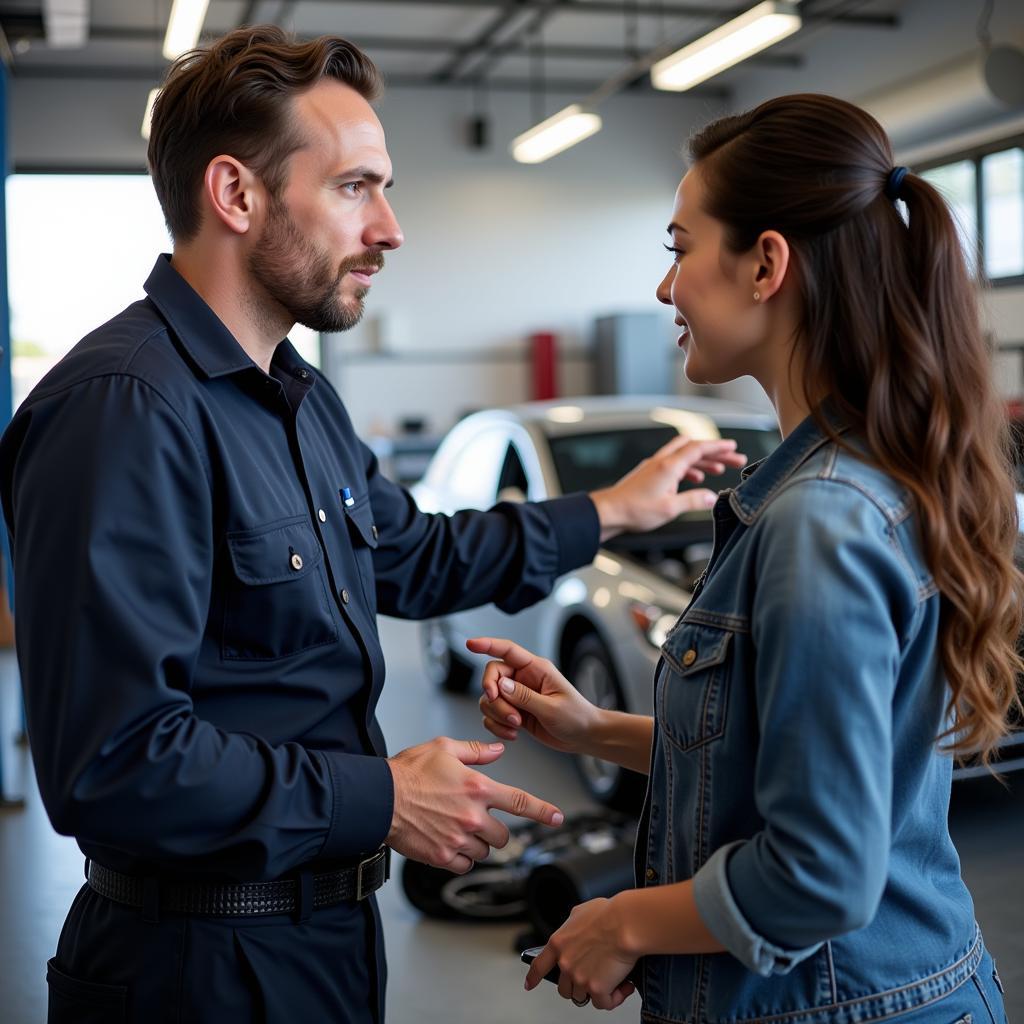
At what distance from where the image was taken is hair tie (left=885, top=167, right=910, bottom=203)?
1.18 metres

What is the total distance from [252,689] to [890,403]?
826 mm

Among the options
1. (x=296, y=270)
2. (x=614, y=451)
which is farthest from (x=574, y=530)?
(x=614, y=451)

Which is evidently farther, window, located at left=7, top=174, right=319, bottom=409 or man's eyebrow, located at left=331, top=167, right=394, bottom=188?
window, located at left=7, top=174, right=319, bottom=409

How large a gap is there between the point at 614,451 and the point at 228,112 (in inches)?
135

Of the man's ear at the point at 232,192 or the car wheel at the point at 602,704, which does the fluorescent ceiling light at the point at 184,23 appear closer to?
the car wheel at the point at 602,704

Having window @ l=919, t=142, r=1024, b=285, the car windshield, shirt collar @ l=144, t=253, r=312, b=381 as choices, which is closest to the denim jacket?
shirt collar @ l=144, t=253, r=312, b=381

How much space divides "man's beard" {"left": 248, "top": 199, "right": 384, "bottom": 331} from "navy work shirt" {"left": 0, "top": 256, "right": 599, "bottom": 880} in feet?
0.38

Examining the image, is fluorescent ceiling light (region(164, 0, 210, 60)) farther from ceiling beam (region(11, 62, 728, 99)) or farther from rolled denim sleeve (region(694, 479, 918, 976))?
rolled denim sleeve (region(694, 479, 918, 976))

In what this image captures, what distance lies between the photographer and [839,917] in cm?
A: 102

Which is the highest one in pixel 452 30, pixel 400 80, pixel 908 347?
pixel 400 80

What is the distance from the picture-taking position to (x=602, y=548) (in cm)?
454

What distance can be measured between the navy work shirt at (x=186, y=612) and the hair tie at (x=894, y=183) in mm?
810

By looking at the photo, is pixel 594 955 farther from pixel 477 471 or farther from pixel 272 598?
pixel 477 471

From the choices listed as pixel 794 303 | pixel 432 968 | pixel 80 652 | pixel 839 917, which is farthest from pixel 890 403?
pixel 432 968
